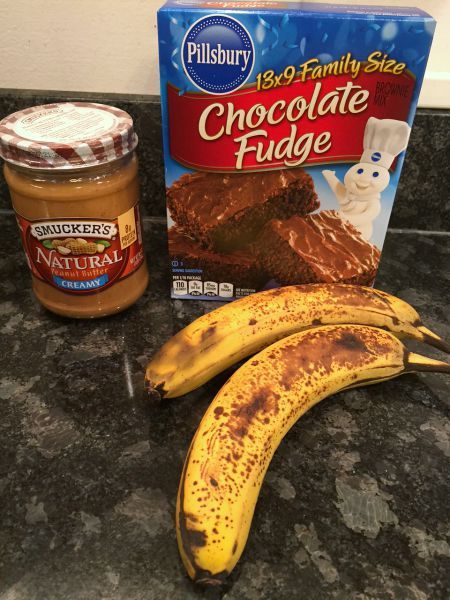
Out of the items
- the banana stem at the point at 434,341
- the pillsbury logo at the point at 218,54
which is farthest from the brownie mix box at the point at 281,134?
the banana stem at the point at 434,341

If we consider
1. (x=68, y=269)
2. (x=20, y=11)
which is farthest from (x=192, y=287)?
(x=20, y=11)

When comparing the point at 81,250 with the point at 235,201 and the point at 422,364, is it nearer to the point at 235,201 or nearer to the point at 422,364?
the point at 235,201

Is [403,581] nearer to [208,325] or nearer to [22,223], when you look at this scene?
[208,325]

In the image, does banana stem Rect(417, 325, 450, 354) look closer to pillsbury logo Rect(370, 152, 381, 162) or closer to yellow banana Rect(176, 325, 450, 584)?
yellow banana Rect(176, 325, 450, 584)

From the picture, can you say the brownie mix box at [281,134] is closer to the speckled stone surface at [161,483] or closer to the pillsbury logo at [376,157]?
the pillsbury logo at [376,157]

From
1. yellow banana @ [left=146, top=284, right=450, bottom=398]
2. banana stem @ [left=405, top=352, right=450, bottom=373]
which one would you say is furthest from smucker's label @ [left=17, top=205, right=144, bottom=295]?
banana stem @ [left=405, top=352, right=450, bottom=373]

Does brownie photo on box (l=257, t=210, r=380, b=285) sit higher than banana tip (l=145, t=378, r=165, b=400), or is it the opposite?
brownie photo on box (l=257, t=210, r=380, b=285)
